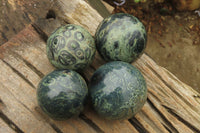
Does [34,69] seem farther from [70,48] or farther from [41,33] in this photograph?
[70,48]

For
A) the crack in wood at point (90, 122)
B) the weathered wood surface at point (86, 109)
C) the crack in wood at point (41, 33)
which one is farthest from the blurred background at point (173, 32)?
the crack in wood at point (90, 122)

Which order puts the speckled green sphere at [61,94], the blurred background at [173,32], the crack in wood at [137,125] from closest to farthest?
the speckled green sphere at [61,94]
the crack in wood at [137,125]
the blurred background at [173,32]

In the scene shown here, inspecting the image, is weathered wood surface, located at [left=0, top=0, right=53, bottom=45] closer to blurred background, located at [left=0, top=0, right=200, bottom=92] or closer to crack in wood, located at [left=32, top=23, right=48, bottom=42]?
crack in wood, located at [left=32, top=23, right=48, bottom=42]

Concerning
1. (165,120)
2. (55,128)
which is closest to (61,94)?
(55,128)

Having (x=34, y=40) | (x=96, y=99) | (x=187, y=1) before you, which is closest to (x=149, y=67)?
(x=96, y=99)

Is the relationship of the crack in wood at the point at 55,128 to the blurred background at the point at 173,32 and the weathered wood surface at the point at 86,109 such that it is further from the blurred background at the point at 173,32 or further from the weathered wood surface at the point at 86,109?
the blurred background at the point at 173,32

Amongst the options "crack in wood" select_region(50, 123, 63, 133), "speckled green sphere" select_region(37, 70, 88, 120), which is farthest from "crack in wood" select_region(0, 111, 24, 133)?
"speckled green sphere" select_region(37, 70, 88, 120)

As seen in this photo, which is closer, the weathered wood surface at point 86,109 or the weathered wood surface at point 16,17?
the weathered wood surface at point 86,109
